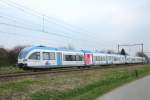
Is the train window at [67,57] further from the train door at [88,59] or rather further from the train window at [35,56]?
the train door at [88,59]

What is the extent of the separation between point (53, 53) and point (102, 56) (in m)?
22.0

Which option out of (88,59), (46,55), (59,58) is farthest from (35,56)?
(88,59)

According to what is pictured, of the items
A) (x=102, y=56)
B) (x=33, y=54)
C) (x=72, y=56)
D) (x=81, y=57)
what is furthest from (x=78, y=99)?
(x=102, y=56)

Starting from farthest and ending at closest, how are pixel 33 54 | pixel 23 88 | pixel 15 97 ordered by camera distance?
1. pixel 33 54
2. pixel 23 88
3. pixel 15 97

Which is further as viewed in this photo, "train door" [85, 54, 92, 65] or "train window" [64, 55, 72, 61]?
"train door" [85, 54, 92, 65]

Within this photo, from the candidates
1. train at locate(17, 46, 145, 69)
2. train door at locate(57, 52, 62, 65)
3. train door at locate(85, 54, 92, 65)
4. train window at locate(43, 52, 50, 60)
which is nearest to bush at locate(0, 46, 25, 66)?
train door at locate(85, 54, 92, 65)

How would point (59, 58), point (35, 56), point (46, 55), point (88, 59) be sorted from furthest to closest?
point (88, 59), point (59, 58), point (46, 55), point (35, 56)

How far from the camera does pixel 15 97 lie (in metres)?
11.6

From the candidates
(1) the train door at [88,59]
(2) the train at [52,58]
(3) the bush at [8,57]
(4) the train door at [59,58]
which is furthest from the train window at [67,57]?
(3) the bush at [8,57]

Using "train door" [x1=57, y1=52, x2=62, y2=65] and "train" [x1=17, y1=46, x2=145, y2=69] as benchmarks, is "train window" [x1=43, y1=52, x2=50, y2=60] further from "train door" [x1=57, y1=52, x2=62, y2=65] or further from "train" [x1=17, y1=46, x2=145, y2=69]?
"train door" [x1=57, y1=52, x2=62, y2=65]

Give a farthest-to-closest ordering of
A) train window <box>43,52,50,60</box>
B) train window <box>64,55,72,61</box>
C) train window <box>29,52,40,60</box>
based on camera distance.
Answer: train window <box>64,55,72,61</box>, train window <box>43,52,50,60</box>, train window <box>29,52,40,60</box>

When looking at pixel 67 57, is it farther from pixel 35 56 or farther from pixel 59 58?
pixel 35 56

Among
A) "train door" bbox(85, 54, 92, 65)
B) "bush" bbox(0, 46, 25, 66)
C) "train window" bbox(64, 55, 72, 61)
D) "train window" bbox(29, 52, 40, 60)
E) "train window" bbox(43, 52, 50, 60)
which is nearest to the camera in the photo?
"train window" bbox(29, 52, 40, 60)

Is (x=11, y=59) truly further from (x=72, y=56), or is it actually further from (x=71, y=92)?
(x=71, y=92)
